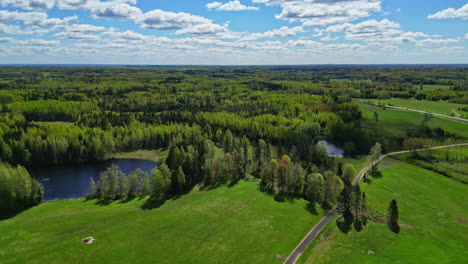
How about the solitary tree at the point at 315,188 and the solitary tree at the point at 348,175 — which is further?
the solitary tree at the point at 348,175

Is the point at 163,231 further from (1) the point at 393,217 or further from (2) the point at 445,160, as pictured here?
(2) the point at 445,160

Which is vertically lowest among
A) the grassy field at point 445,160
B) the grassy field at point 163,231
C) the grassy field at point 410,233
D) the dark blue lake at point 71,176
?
the dark blue lake at point 71,176

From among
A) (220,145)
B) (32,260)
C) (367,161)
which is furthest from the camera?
(220,145)

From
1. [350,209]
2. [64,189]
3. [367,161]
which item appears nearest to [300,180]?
[350,209]

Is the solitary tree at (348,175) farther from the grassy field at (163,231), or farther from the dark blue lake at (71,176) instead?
the dark blue lake at (71,176)

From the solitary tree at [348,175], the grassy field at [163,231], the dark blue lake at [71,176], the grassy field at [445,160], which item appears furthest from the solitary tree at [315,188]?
the dark blue lake at [71,176]

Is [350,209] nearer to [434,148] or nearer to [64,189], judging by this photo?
[434,148]
